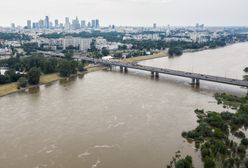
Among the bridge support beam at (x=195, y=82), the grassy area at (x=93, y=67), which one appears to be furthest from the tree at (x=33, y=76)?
the bridge support beam at (x=195, y=82)

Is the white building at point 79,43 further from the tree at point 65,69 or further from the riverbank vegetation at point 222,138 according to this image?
the riverbank vegetation at point 222,138

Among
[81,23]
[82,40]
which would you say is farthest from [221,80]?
[81,23]

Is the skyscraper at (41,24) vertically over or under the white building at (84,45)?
over

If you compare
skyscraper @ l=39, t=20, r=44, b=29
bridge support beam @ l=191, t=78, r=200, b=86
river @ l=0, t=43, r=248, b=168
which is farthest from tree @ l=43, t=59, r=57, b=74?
skyscraper @ l=39, t=20, r=44, b=29

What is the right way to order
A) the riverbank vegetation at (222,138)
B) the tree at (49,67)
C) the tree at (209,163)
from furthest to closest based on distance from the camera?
the tree at (49,67) < the riverbank vegetation at (222,138) < the tree at (209,163)

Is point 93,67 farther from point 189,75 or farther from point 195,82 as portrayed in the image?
point 195,82

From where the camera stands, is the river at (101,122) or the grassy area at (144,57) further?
the grassy area at (144,57)

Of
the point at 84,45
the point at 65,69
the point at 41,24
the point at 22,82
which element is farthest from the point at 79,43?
the point at 41,24
